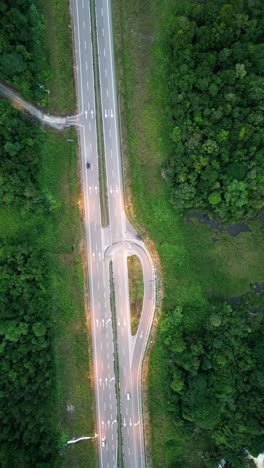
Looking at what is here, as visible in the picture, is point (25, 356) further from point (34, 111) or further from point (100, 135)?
point (34, 111)

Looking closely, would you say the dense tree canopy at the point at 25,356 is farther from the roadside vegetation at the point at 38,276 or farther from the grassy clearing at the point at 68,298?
the grassy clearing at the point at 68,298

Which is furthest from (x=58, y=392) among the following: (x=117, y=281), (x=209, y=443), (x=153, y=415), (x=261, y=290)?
(x=261, y=290)

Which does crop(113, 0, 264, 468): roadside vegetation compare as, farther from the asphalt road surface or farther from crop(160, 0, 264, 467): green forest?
the asphalt road surface

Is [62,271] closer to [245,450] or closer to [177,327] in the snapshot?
[177,327]

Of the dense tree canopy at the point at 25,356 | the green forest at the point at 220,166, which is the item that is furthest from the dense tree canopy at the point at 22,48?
the dense tree canopy at the point at 25,356

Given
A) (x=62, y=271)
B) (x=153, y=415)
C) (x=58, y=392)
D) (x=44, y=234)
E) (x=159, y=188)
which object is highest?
(x=159, y=188)
